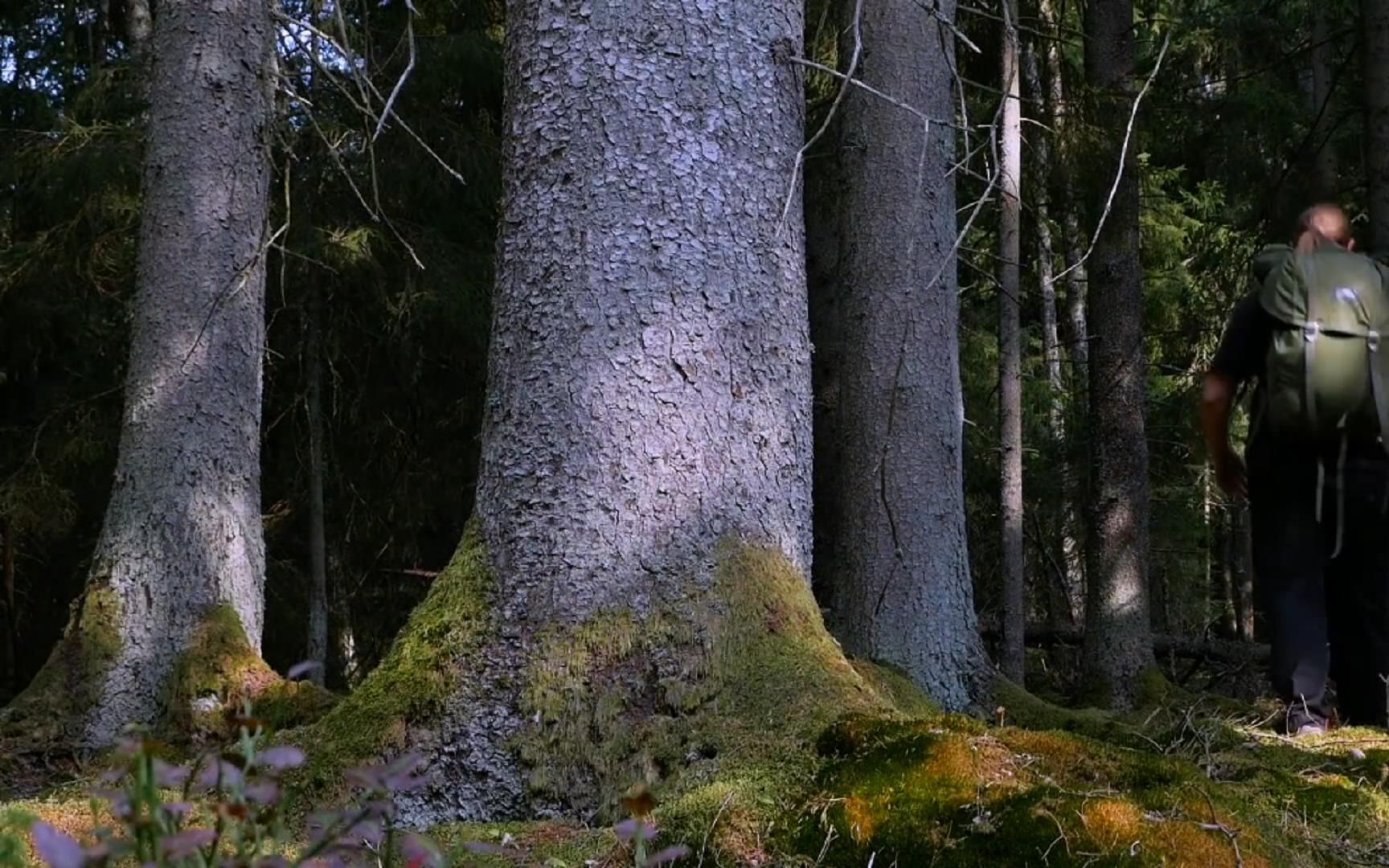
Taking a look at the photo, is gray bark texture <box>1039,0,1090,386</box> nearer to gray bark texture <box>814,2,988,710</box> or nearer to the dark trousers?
gray bark texture <box>814,2,988,710</box>

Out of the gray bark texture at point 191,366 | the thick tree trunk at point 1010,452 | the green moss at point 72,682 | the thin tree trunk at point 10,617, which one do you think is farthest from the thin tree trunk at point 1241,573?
the green moss at point 72,682

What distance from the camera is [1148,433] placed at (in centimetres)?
1617

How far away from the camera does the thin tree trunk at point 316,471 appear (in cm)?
1216

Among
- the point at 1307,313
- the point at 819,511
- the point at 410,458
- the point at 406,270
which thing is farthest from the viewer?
the point at 410,458

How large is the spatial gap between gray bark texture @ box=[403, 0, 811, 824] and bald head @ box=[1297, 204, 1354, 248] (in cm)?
250

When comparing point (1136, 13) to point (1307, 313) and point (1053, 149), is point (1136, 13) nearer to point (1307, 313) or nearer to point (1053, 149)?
point (1053, 149)

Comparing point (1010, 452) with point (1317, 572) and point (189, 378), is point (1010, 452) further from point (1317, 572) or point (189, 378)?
point (189, 378)

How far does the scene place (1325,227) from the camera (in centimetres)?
498

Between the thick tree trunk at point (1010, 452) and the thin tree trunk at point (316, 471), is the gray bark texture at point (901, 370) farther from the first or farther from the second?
the thin tree trunk at point (316, 471)

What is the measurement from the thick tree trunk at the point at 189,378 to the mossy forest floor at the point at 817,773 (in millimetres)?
2128

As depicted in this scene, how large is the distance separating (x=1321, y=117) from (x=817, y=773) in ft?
31.2

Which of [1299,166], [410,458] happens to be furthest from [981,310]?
[410,458]

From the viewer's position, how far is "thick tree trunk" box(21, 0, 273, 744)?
19.0ft

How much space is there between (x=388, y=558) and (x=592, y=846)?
11.7m
